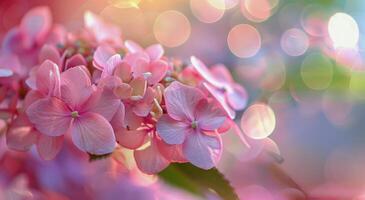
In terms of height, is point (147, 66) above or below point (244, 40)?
below

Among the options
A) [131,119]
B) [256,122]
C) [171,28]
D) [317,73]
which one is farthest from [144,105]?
[171,28]

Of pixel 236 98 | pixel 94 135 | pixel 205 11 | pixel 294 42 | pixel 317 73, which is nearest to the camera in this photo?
pixel 94 135

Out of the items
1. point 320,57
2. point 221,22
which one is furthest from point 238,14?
point 320,57

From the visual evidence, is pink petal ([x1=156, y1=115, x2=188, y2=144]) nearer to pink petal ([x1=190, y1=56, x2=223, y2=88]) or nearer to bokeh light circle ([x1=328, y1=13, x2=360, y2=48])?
pink petal ([x1=190, y1=56, x2=223, y2=88])

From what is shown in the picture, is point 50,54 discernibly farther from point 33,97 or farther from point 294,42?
point 294,42

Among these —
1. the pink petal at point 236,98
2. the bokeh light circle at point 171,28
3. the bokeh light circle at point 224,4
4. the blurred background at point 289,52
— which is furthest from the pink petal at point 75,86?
the bokeh light circle at point 224,4
